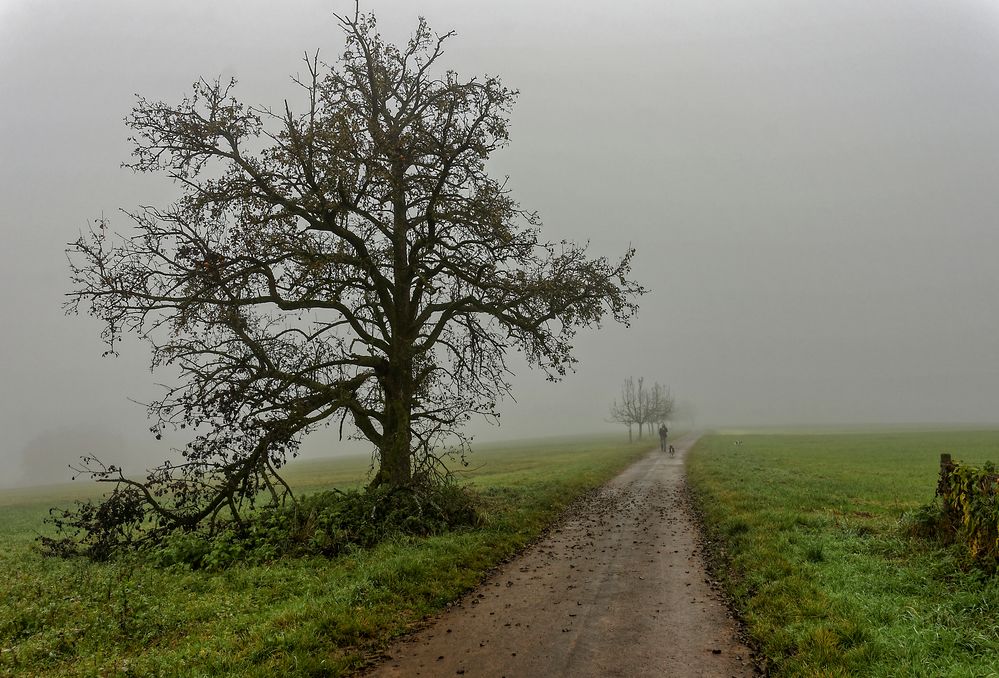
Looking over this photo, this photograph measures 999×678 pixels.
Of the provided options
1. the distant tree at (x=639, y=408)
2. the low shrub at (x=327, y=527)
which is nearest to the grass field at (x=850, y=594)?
the low shrub at (x=327, y=527)

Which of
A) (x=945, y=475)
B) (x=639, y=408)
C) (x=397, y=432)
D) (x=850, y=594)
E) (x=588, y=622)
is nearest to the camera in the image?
(x=588, y=622)

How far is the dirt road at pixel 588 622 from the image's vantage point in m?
6.12

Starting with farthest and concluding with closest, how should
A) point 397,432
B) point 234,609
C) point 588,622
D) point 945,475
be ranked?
point 397,432, point 945,475, point 234,609, point 588,622

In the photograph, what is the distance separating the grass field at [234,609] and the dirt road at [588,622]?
0.70m

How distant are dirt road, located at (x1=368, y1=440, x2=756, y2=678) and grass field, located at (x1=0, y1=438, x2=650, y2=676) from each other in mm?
703

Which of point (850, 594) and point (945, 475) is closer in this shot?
point (850, 594)

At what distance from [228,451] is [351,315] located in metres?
4.70

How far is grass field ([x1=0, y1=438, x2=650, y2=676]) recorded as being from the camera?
20.9 feet

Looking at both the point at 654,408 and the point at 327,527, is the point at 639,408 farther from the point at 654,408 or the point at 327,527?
the point at 327,527

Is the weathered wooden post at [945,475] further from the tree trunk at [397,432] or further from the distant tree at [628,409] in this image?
the distant tree at [628,409]

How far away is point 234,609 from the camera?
26.8 ft

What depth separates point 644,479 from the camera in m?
25.3

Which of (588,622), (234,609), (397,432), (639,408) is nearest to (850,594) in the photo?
(588,622)

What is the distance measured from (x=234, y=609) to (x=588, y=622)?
569 cm
